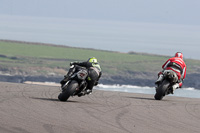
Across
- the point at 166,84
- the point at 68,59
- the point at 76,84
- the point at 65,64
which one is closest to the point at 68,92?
the point at 76,84

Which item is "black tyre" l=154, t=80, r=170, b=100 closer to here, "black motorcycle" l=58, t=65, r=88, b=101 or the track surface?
A: the track surface

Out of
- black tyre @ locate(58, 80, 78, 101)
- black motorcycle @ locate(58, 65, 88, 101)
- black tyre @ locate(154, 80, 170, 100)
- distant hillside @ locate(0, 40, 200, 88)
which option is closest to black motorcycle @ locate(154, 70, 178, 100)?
black tyre @ locate(154, 80, 170, 100)

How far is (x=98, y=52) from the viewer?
12288 centimetres

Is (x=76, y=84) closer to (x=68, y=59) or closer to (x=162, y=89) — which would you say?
(x=162, y=89)

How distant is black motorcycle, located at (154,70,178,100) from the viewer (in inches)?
750

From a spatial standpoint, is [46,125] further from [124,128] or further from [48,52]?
[48,52]

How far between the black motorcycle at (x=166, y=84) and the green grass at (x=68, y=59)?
75.0m

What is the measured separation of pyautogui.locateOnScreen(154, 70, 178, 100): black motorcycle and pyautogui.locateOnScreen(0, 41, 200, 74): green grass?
75009 mm

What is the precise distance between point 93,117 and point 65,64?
88.7 m

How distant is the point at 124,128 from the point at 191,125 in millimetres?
1936

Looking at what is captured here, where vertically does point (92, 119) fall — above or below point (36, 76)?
above

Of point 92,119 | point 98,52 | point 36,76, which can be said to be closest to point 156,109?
point 92,119

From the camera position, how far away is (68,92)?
16391mm

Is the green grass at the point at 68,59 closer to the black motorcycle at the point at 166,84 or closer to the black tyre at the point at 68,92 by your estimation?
the black motorcycle at the point at 166,84
